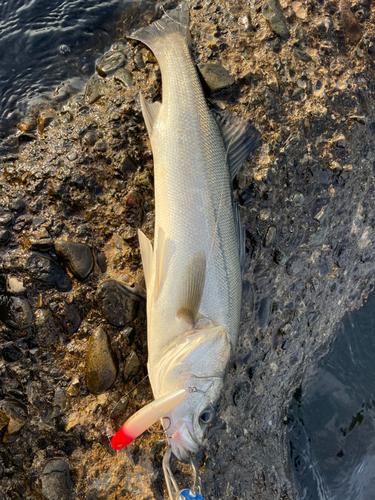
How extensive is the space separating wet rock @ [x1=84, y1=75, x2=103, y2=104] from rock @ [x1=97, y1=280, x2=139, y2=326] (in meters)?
1.94

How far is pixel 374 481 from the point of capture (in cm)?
380

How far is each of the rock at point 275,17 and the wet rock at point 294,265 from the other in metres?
2.33

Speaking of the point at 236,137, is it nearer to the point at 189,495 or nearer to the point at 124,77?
the point at 124,77

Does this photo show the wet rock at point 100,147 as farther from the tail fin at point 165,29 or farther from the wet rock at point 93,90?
the tail fin at point 165,29

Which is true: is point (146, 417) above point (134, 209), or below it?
below

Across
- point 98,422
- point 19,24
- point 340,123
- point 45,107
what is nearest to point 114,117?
point 45,107

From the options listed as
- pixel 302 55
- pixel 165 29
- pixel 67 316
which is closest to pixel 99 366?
pixel 67 316

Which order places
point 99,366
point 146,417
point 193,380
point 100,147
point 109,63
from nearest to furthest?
1. point 146,417
2. point 193,380
3. point 99,366
4. point 100,147
5. point 109,63

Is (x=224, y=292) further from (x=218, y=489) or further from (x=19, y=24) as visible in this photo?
(x=19, y=24)

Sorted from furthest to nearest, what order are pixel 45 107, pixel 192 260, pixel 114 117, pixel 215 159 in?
1. pixel 45 107
2. pixel 114 117
3. pixel 215 159
4. pixel 192 260

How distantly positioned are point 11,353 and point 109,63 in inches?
120

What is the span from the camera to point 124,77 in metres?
3.63

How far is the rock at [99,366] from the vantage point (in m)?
2.90

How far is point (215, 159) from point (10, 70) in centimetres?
247
